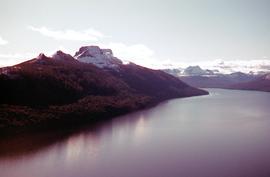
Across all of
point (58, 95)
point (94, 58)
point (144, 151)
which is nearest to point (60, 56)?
point (94, 58)

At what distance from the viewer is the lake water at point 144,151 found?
4672 centimetres

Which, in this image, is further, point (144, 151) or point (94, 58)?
point (94, 58)

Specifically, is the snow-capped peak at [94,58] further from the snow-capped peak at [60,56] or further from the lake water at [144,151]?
the lake water at [144,151]

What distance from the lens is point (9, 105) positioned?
80.6 m

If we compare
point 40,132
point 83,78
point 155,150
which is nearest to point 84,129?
point 40,132

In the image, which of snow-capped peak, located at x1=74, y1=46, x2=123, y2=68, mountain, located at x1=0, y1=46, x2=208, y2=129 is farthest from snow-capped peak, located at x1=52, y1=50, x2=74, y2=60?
snow-capped peak, located at x1=74, y1=46, x2=123, y2=68

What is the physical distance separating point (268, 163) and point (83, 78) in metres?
86.4

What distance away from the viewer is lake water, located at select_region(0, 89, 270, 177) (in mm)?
46719

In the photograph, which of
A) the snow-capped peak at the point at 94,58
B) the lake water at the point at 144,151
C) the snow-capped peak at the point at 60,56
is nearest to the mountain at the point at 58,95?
the snow-capped peak at the point at 60,56

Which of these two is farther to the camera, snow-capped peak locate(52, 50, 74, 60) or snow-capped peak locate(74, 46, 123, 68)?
snow-capped peak locate(74, 46, 123, 68)

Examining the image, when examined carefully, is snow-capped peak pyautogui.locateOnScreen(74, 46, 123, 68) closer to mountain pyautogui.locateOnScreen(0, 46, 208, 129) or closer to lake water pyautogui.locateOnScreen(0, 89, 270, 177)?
mountain pyautogui.locateOnScreen(0, 46, 208, 129)

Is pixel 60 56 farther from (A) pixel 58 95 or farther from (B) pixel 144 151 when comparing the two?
(B) pixel 144 151

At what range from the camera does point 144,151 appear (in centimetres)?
5797

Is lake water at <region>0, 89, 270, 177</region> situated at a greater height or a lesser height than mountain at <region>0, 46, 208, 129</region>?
lesser
